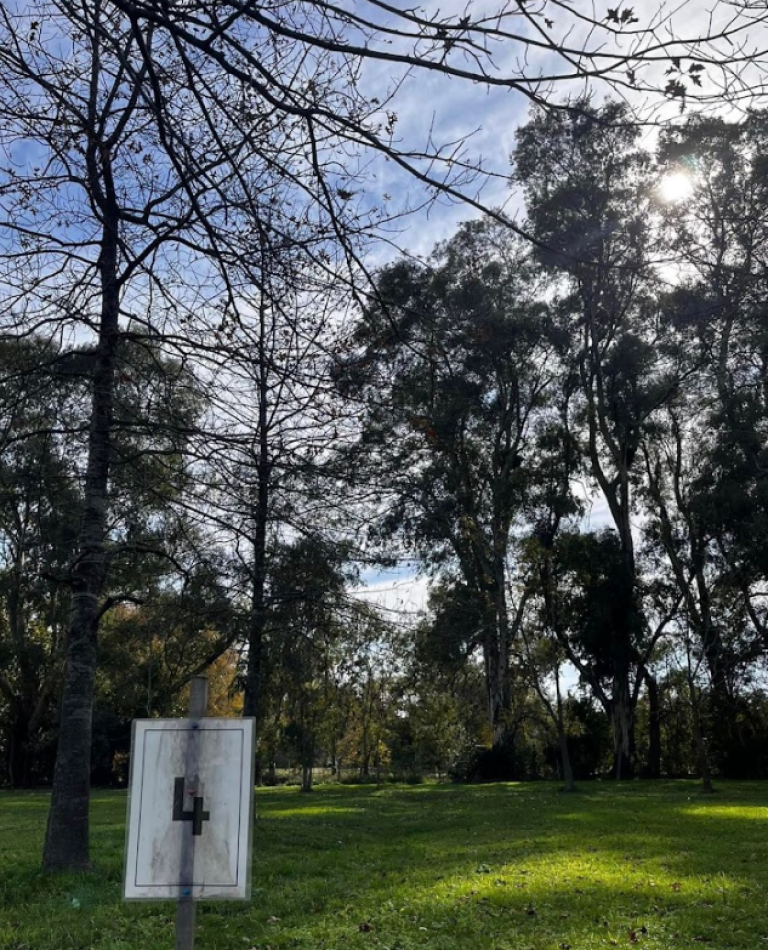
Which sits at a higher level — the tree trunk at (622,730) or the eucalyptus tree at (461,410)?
the eucalyptus tree at (461,410)

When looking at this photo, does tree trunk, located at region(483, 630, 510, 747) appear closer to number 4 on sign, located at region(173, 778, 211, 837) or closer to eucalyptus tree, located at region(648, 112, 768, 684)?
eucalyptus tree, located at region(648, 112, 768, 684)

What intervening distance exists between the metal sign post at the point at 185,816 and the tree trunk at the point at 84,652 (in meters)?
5.36

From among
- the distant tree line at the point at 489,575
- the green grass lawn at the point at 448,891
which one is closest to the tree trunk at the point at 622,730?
the distant tree line at the point at 489,575

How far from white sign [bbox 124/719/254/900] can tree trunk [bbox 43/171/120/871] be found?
5331 mm

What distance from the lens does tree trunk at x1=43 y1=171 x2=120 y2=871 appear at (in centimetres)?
834

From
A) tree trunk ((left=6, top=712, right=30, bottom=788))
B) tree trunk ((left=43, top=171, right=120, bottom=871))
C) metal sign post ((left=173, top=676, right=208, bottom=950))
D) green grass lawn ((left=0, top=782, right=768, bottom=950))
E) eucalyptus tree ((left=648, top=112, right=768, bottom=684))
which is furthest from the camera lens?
tree trunk ((left=6, top=712, right=30, bottom=788))

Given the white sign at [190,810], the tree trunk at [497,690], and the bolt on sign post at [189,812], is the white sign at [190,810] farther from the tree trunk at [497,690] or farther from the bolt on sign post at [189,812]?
the tree trunk at [497,690]

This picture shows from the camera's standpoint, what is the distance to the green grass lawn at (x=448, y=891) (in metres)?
6.32

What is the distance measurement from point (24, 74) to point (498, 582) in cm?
2387

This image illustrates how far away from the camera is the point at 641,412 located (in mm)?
30953

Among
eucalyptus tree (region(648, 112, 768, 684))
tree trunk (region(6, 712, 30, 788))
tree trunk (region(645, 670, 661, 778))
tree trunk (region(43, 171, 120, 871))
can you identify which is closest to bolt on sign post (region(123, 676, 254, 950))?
tree trunk (region(43, 171, 120, 871))

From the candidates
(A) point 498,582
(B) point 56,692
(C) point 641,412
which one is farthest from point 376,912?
(B) point 56,692

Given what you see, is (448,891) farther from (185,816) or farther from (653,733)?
(653,733)

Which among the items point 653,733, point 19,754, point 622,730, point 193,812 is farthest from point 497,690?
point 193,812
